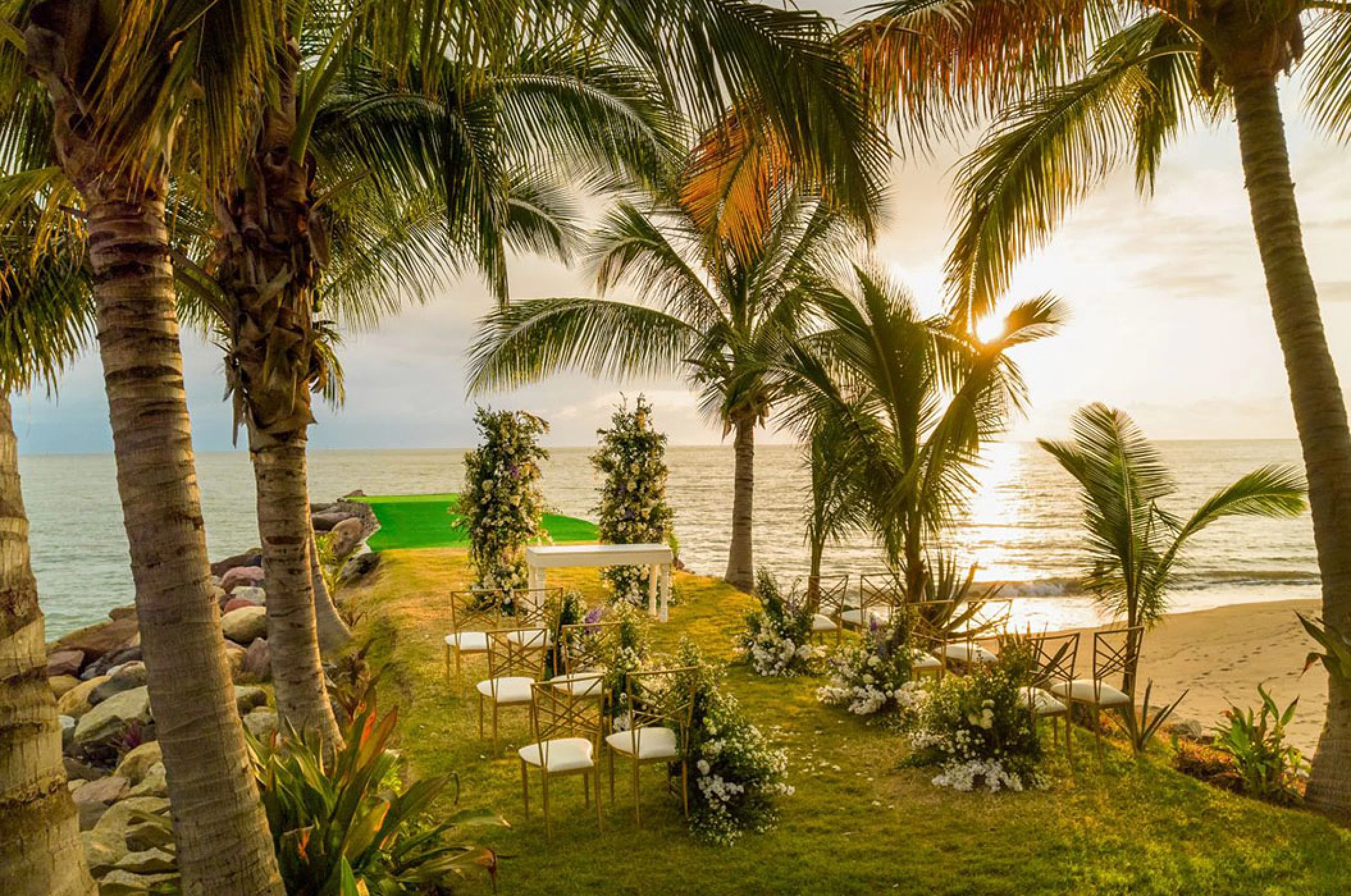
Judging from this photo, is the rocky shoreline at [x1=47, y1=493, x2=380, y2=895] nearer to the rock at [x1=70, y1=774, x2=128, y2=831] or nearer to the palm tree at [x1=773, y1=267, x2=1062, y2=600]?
the rock at [x1=70, y1=774, x2=128, y2=831]

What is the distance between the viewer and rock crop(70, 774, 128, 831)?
272 inches

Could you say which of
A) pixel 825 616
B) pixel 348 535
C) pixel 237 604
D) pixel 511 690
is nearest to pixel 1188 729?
pixel 825 616

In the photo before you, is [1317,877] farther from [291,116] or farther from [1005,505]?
[1005,505]

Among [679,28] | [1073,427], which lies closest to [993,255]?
[1073,427]

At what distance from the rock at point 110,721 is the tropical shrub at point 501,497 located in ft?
13.8

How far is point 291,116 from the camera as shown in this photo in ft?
17.5

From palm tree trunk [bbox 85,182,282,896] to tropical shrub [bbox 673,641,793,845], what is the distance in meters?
3.05

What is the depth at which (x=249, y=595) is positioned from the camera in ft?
48.9

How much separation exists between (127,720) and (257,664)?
1808mm

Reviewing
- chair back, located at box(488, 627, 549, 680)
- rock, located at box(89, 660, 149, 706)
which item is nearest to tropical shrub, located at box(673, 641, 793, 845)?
chair back, located at box(488, 627, 549, 680)

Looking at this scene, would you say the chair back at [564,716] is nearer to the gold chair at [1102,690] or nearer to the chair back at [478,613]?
the gold chair at [1102,690]

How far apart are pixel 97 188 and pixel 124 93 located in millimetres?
474

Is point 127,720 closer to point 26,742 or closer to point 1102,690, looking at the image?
point 26,742

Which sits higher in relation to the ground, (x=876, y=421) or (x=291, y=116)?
(x=291, y=116)
